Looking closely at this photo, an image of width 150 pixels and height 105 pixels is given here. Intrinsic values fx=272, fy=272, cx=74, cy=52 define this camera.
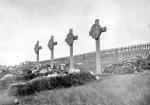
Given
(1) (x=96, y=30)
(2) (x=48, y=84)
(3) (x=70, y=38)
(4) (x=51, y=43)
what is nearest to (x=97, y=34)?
(1) (x=96, y=30)

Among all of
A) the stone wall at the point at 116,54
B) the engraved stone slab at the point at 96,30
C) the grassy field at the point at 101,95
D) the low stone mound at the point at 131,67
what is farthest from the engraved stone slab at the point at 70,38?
the grassy field at the point at 101,95

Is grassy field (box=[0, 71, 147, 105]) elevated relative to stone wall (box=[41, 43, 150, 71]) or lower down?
lower down

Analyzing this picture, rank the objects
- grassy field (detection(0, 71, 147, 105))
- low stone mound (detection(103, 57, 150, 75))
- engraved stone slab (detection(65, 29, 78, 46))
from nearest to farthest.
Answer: grassy field (detection(0, 71, 147, 105)), low stone mound (detection(103, 57, 150, 75)), engraved stone slab (detection(65, 29, 78, 46))

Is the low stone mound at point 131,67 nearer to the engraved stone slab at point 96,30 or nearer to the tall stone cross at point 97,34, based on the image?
the tall stone cross at point 97,34

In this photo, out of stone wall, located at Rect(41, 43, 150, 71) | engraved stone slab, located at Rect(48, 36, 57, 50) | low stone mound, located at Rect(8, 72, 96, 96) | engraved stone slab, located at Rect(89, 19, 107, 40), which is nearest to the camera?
low stone mound, located at Rect(8, 72, 96, 96)

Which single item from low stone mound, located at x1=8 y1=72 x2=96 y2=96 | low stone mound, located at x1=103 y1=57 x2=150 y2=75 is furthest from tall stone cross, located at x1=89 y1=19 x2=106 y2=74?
low stone mound, located at x1=8 y1=72 x2=96 y2=96

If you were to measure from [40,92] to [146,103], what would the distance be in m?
4.42

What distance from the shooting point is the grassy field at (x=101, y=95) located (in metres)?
8.33

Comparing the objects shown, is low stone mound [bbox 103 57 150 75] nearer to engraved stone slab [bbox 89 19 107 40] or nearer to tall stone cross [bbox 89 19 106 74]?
tall stone cross [bbox 89 19 106 74]

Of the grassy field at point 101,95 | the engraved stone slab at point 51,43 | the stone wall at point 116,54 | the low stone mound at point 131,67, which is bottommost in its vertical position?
the grassy field at point 101,95

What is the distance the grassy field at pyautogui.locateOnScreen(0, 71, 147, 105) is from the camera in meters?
8.33

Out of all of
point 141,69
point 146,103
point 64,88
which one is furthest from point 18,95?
point 141,69

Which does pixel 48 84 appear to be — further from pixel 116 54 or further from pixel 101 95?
pixel 116 54

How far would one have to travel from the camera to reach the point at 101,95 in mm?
9008
